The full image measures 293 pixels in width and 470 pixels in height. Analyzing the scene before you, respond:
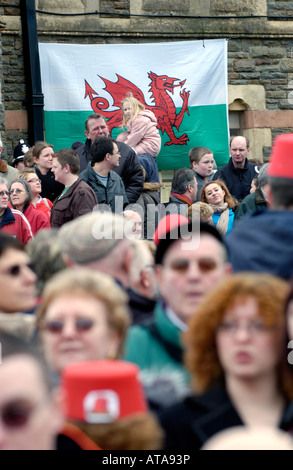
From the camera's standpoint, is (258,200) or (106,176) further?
(106,176)

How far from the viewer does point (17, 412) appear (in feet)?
5.75

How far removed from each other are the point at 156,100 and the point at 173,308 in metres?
10.3

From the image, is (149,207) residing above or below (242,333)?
above

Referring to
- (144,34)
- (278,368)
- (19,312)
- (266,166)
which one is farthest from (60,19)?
(278,368)

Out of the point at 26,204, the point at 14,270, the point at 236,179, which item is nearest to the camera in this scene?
the point at 14,270

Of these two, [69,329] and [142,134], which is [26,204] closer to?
[142,134]

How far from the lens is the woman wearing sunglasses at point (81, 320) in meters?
2.44

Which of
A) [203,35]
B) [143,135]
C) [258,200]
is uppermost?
[203,35]

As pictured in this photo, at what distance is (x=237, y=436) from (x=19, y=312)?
1726 mm

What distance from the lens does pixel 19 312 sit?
3.19 metres

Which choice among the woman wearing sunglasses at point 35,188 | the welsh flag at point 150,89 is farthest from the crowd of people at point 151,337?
the welsh flag at point 150,89

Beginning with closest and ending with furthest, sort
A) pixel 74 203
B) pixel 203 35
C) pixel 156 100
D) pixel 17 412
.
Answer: pixel 17 412 < pixel 74 203 < pixel 156 100 < pixel 203 35

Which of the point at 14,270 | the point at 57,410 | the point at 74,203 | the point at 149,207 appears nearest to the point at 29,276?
the point at 14,270

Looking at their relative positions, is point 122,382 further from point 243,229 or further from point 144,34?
point 144,34
